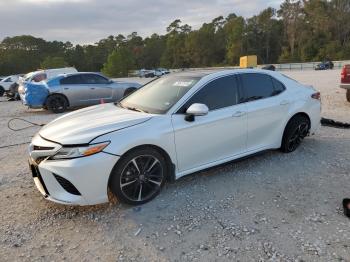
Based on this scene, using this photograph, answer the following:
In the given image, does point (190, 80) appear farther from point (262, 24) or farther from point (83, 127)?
point (262, 24)

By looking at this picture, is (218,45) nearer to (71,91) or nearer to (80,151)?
(71,91)

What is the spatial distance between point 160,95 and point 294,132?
90.7 inches

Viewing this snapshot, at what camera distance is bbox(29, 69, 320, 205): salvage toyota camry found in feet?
13.0

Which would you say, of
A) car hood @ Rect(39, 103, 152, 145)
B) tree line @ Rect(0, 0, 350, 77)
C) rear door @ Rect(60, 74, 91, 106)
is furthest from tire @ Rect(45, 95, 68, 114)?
tree line @ Rect(0, 0, 350, 77)

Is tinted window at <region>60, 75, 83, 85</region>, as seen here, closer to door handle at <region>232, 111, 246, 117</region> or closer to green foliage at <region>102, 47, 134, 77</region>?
door handle at <region>232, 111, 246, 117</region>

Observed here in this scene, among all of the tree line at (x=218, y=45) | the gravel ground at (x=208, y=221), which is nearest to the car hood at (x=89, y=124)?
the gravel ground at (x=208, y=221)

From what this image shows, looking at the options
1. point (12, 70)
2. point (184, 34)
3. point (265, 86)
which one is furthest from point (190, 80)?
point (184, 34)

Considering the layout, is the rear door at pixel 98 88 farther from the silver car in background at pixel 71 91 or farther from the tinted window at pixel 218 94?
the tinted window at pixel 218 94

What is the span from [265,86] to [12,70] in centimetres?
9209

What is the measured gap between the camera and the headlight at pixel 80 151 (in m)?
3.91

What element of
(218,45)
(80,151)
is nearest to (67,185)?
(80,151)

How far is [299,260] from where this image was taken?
126 inches

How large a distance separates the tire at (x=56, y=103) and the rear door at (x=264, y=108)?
935 cm

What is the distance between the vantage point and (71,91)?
13.3 m
